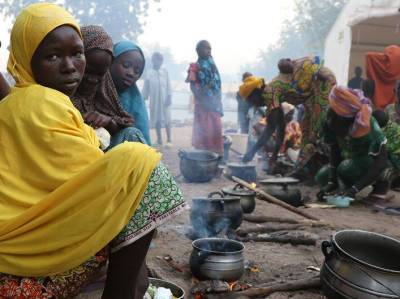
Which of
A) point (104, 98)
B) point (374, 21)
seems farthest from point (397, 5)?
point (104, 98)

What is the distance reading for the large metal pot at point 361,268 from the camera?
2520 mm

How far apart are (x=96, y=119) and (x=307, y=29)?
108ft

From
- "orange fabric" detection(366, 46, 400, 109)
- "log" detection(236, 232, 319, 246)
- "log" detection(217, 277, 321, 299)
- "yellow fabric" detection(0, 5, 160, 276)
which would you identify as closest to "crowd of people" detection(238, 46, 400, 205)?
"orange fabric" detection(366, 46, 400, 109)

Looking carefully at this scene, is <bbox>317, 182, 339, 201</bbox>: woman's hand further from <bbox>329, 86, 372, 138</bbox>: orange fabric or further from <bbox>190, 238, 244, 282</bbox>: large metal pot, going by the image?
<bbox>190, 238, 244, 282</bbox>: large metal pot

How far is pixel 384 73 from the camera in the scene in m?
9.55

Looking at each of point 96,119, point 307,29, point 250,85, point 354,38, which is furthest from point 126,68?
point 307,29

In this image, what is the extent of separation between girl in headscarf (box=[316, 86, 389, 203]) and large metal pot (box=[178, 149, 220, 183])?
71.6 inches

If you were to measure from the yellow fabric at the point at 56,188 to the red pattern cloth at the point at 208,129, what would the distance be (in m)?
7.14

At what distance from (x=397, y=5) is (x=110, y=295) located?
9.58 metres

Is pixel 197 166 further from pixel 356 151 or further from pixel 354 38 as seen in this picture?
pixel 354 38

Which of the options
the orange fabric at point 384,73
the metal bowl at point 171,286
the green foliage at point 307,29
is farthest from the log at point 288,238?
the green foliage at point 307,29

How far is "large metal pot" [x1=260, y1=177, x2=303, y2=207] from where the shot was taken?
551 cm

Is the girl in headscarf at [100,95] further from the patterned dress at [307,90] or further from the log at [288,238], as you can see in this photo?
the patterned dress at [307,90]

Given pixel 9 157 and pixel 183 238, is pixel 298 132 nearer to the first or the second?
pixel 183 238
